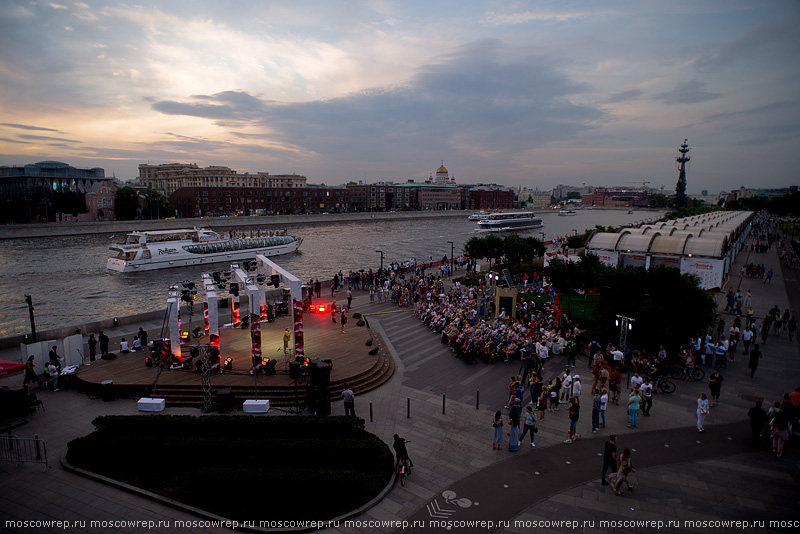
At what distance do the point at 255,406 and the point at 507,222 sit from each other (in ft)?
324

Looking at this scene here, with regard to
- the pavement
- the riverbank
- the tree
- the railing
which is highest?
the tree

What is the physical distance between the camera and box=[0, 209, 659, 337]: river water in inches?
1335

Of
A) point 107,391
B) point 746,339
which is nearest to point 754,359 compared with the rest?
point 746,339

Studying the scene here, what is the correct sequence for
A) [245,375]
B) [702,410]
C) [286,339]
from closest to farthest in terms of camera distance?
[702,410] → [245,375] → [286,339]

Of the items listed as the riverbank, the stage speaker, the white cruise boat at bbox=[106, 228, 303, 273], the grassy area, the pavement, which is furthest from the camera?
the riverbank

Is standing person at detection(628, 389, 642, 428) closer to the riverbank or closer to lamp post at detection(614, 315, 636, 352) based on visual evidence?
lamp post at detection(614, 315, 636, 352)

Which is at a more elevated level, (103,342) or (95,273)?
(103,342)

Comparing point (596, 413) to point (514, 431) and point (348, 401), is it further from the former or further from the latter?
point (348, 401)

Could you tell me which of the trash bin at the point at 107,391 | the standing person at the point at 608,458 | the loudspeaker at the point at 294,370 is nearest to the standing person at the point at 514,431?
the standing person at the point at 608,458

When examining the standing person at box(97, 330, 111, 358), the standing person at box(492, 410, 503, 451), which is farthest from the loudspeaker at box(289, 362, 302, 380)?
the standing person at box(97, 330, 111, 358)

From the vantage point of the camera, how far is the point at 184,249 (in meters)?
56.1

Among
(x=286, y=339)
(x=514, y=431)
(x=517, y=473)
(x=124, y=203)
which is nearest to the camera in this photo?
(x=517, y=473)

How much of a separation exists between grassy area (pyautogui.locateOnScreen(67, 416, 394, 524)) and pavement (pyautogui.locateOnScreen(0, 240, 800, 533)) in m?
0.37

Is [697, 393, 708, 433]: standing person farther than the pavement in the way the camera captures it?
Yes
